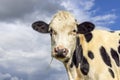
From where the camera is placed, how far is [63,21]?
1419 cm

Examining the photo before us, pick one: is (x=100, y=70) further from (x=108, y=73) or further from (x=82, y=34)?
(x=82, y=34)

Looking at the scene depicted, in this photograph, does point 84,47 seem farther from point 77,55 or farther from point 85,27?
point 85,27

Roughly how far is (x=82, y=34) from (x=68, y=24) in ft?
4.16

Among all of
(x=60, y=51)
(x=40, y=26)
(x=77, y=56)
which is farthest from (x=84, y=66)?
(x=40, y=26)

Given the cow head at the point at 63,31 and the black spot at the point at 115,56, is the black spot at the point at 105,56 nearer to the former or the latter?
the black spot at the point at 115,56

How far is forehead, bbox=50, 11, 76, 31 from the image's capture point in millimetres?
13953

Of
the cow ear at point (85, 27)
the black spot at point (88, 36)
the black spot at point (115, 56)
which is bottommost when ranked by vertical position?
the black spot at point (115, 56)

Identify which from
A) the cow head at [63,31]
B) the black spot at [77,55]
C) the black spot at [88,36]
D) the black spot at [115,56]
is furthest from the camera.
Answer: the black spot at [88,36]

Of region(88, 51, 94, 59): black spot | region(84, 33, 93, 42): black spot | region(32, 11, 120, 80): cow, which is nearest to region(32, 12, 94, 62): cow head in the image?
region(32, 11, 120, 80): cow

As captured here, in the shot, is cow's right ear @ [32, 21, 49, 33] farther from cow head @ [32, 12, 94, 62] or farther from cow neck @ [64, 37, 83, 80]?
cow neck @ [64, 37, 83, 80]

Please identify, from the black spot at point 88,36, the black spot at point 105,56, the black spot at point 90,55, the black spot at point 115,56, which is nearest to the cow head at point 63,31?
the black spot at point 88,36

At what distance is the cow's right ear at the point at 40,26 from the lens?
1498 centimetres

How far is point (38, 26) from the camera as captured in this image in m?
15.4

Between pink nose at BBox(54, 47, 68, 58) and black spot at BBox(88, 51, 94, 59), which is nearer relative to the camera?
pink nose at BBox(54, 47, 68, 58)
